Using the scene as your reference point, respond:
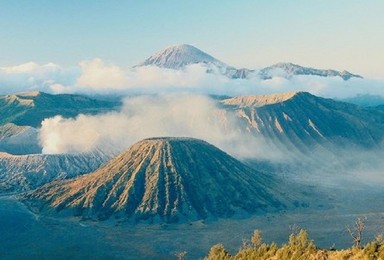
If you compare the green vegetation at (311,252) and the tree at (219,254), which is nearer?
the green vegetation at (311,252)

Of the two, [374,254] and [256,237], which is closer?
[374,254]

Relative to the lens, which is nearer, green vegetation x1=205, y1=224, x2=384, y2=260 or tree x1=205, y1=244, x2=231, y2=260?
green vegetation x1=205, y1=224, x2=384, y2=260

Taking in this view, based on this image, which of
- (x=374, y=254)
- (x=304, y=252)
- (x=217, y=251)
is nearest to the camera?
(x=374, y=254)

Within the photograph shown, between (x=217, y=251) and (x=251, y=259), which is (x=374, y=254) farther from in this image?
(x=217, y=251)

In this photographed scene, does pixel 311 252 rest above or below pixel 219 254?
above

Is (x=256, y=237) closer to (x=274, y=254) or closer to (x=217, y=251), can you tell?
(x=217, y=251)

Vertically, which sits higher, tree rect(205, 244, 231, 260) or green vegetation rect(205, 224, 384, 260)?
green vegetation rect(205, 224, 384, 260)

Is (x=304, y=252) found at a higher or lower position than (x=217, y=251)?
higher

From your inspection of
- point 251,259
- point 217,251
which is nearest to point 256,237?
point 217,251

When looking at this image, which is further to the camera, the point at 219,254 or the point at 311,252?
the point at 219,254

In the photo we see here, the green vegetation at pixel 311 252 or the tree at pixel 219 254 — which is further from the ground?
the green vegetation at pixel 311 252

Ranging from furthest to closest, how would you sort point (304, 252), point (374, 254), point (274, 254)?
point (274, 254), point (304, 252), point (374, 254)
